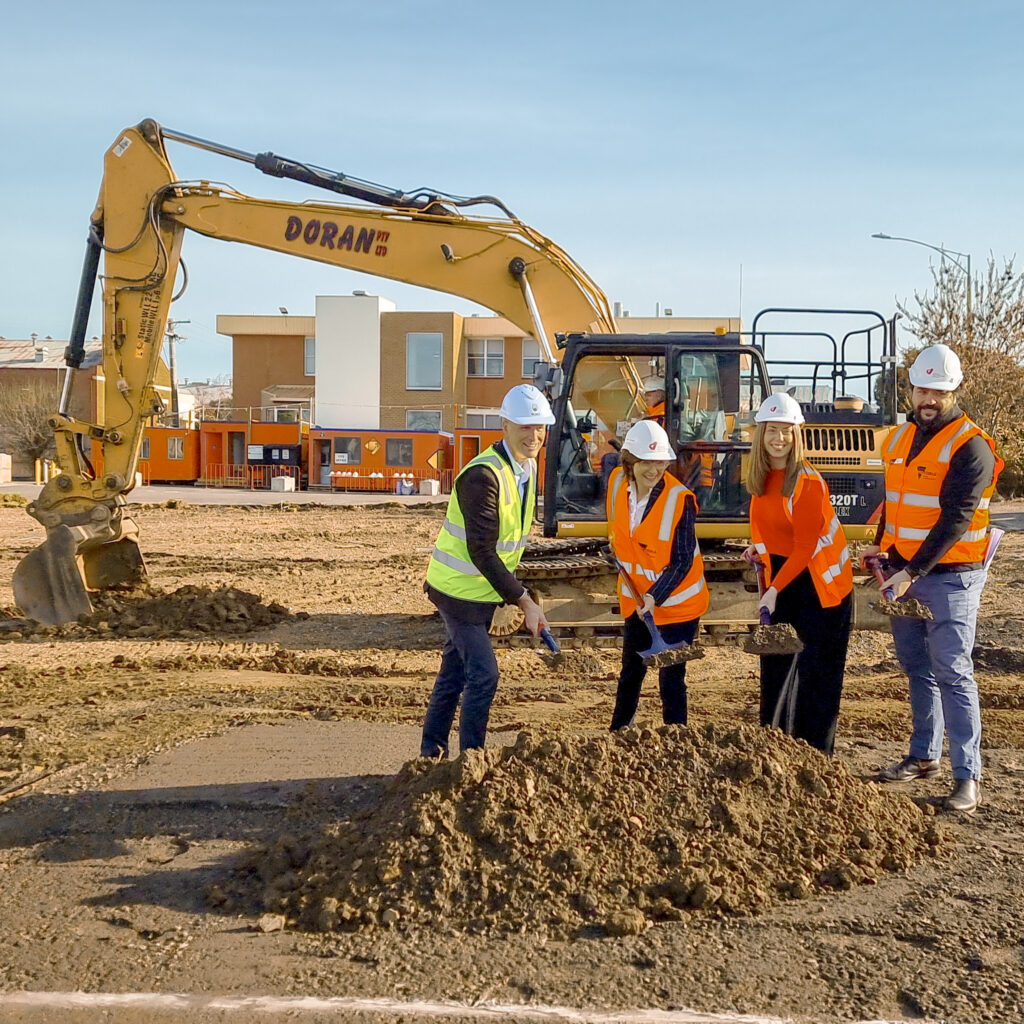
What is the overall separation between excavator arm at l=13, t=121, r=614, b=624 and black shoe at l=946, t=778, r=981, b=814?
20.7 ft

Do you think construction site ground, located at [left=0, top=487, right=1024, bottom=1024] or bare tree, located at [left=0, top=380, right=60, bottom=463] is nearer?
construction site ground, located at [left=0, top=487, right=1024, bottom=1024]

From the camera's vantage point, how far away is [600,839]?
14.7ft

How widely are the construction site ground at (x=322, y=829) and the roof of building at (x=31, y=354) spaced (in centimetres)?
5001

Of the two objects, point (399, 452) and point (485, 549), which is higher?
point (399, 452)

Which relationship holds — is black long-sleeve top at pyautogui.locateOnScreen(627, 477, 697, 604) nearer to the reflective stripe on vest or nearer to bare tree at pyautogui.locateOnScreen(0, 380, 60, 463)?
the reflective stripe on vest

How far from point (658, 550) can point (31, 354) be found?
220ft

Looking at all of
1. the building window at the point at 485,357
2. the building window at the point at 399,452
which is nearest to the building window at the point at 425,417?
the building window at the point at 485,357

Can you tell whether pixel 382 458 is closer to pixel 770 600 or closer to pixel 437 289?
pixel 437 289

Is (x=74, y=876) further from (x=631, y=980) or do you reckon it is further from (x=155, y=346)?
(x=155, y=346)

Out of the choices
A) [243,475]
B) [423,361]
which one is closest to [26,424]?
[243,475]

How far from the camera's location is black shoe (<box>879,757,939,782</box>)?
571 cm

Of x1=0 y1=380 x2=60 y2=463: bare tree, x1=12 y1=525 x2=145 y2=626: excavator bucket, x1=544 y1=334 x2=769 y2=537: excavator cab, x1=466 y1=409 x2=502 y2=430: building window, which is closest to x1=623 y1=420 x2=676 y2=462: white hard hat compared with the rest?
x1=544 y1=334 x2=769 y2=537: excavator cab

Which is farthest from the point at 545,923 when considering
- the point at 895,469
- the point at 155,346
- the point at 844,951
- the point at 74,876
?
the point at 155,346

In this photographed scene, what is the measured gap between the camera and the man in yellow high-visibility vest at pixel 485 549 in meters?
5.06
